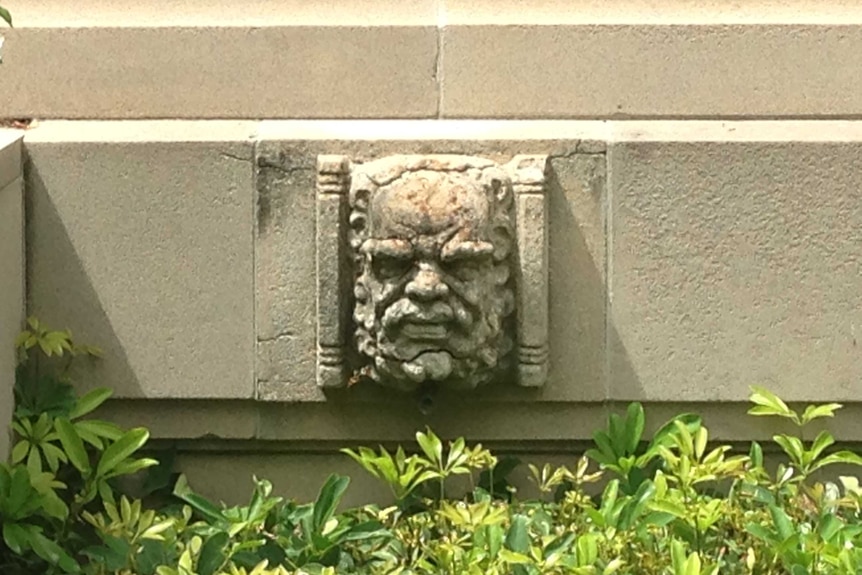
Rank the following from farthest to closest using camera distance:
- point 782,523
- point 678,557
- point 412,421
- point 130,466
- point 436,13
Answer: point 436,13
point 412,421
point 130,466
point 782,523
point 678,557

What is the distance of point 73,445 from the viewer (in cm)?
405

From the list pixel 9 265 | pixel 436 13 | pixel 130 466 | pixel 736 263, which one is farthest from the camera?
pixel 436 13

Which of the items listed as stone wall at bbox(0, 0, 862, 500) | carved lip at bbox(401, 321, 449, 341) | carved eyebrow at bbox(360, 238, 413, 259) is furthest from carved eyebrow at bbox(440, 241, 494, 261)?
stone wall at bbox(0, 0, 862, 500)

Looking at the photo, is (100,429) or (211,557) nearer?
(211,557)

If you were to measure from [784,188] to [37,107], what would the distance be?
8.30 ft

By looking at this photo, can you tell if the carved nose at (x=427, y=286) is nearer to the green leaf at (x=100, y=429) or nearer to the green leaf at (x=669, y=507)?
the green leaf at (x=669, y=507)

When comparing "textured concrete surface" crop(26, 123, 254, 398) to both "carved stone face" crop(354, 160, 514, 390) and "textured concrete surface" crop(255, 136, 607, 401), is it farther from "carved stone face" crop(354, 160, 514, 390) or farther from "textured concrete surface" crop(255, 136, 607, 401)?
"carved stone face" crop(354, 160, 514, 390)

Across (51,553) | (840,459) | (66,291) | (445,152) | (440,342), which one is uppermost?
(445,152)

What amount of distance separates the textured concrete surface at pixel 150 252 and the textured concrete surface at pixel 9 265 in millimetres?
63

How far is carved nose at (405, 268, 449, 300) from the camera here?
4.00 m

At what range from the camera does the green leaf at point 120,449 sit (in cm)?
407

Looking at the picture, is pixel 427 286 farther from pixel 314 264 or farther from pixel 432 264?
pixel 314 264

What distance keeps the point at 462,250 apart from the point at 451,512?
78cm

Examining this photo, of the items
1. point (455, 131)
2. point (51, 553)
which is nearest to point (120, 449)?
point (51, 553)
